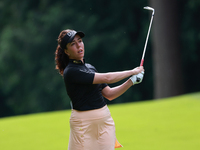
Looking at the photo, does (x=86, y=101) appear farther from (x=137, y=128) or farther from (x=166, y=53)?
(x=166, y=53)

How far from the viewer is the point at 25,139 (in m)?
4.70

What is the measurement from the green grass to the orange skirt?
1.63 meters

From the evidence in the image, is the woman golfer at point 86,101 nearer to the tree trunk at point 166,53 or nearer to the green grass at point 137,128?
the green grass at point 137,128

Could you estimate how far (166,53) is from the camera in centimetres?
1013

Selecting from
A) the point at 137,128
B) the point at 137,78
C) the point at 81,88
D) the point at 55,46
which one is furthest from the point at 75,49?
the point at 55,46

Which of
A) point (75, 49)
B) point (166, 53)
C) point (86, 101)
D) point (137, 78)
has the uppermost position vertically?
point (75, 49)

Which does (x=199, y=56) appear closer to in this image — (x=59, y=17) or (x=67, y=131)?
(x=59, y=17)

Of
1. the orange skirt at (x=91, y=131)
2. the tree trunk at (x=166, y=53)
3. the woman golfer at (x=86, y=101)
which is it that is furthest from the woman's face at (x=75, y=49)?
the tree trunk at (x=166, y=53)

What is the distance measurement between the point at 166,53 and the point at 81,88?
7.94 metres

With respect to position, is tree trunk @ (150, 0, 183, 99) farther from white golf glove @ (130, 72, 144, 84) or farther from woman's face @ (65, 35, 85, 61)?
woman's face @ (65, 35, 85, 61)

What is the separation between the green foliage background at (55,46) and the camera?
1280 cm

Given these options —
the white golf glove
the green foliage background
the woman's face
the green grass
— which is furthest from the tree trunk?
the woman's face

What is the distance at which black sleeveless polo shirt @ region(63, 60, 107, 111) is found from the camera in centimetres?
242

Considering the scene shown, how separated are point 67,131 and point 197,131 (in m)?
1.73
